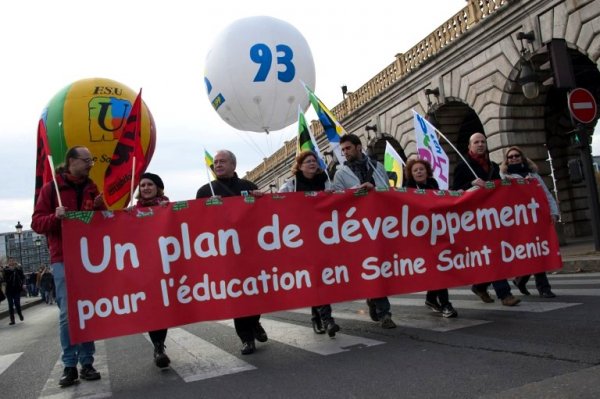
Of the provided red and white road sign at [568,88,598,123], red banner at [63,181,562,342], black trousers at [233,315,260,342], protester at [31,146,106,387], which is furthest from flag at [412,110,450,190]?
protester at [31,146,106,387]

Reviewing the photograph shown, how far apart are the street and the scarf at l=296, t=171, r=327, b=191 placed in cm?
159

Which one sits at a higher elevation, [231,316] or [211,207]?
[211,207]

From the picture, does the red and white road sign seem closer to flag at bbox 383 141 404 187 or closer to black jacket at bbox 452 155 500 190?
black jacket at bbox 452 155 500 190

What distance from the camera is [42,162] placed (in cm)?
514

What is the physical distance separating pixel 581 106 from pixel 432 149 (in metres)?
3.04

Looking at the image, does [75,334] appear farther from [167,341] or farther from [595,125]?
[595,125]

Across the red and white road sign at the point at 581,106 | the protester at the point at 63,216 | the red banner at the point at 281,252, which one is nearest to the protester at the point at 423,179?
the red banner at the point at 281,252

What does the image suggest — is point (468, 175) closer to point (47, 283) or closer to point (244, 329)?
point (244, 329)

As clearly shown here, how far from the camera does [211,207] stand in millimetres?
4844

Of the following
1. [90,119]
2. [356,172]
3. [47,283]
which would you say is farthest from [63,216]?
[47,283]

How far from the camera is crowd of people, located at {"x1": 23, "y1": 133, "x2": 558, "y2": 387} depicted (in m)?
4.48

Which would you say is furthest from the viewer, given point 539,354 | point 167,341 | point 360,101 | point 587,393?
point 360,101

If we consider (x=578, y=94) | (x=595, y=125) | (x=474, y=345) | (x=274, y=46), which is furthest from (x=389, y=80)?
(x=474, y=345)

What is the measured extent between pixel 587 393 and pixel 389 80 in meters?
20.9
